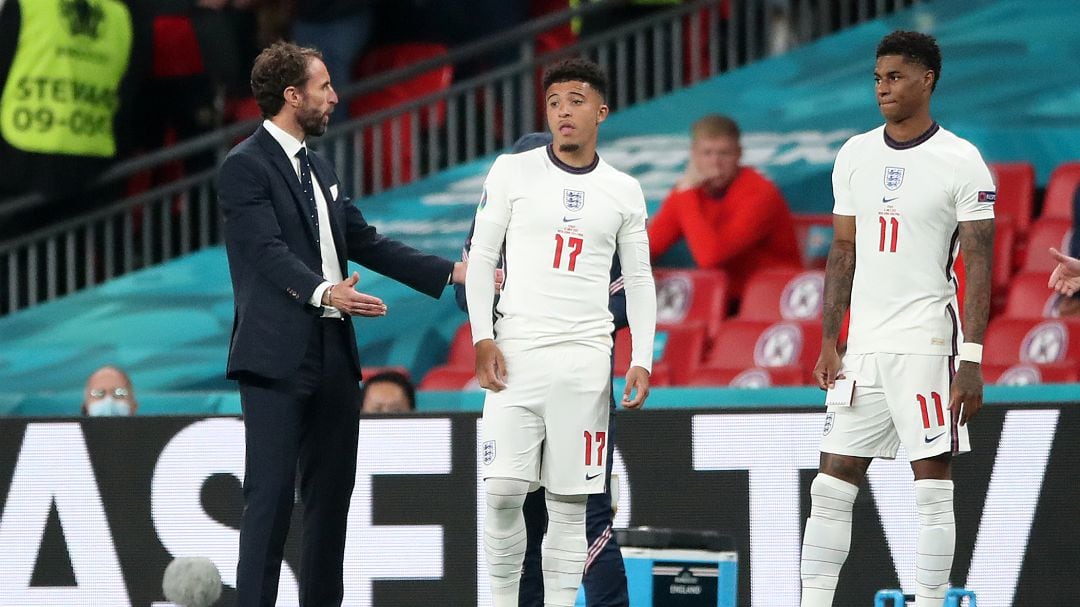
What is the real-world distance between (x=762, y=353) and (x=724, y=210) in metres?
0.86

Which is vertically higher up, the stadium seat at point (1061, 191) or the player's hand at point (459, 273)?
the stadium seat at point (1061, 191)

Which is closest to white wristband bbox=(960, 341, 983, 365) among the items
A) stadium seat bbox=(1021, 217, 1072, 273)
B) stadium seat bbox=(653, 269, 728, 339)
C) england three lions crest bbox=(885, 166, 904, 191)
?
england three lions crest bbox=(885, 166, 904, 191)

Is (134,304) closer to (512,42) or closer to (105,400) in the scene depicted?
(105,400)

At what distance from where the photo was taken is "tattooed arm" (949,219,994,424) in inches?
213

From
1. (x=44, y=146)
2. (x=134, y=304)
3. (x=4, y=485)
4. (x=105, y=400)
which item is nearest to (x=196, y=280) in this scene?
(x=134, y=304)

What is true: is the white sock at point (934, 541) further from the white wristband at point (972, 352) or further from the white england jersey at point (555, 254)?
the white england jersey at point (555, 254)

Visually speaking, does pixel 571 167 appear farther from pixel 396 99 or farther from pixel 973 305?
pixel 396 99

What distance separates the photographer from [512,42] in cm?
1043

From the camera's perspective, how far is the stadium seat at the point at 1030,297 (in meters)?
8.90

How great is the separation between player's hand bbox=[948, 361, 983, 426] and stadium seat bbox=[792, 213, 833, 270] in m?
4.28

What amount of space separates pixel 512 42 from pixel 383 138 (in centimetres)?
98

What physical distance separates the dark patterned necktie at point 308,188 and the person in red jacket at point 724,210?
393 centimetres

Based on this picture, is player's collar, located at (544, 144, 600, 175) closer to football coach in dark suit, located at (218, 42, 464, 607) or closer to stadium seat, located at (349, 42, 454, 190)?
football coach in dark suit, located at (218, 42, 464, 607)

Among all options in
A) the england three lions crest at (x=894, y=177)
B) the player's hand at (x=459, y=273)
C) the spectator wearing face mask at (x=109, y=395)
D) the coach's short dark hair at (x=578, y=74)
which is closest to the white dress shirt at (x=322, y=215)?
the player's hand at (x=459, y=273)
